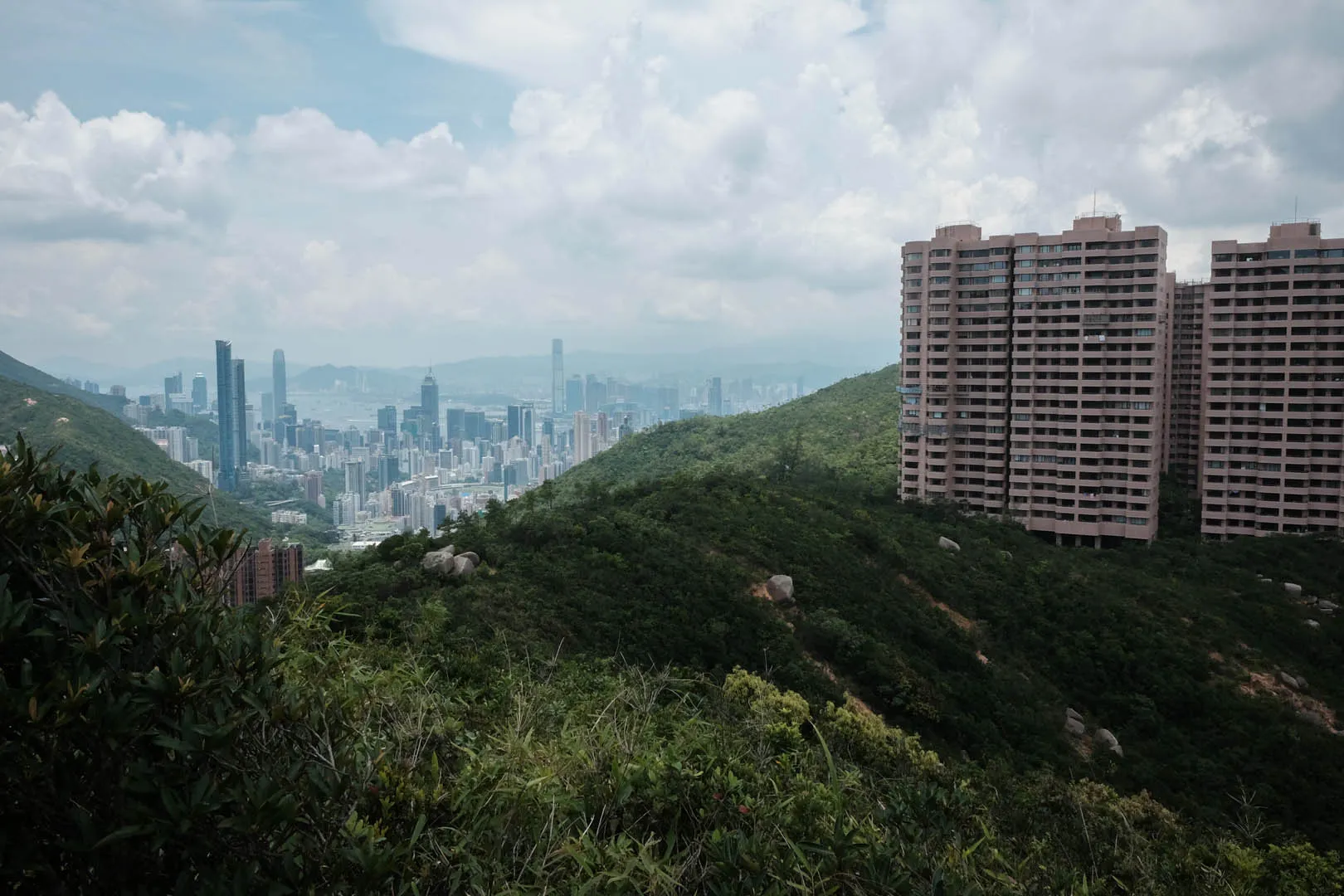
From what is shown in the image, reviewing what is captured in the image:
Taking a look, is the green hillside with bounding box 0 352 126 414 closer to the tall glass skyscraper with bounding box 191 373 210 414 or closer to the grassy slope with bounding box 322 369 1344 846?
the tall glass skyscraper with bounding box 191 373 210 414

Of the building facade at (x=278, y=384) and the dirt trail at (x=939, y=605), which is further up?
the building facade at (x=278, y=384)

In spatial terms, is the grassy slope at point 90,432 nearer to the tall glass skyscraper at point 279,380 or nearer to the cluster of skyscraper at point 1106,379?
the cluster of skyscraper at point 1106,379

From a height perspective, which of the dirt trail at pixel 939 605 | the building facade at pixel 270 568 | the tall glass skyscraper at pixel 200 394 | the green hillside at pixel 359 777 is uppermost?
the tall glass skyscraper at pixel 200 394

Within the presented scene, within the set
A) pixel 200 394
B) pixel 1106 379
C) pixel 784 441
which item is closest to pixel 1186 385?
pixel 1106 379

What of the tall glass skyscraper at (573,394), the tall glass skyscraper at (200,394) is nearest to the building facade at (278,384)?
the tall glass skyscraper at (200,394)

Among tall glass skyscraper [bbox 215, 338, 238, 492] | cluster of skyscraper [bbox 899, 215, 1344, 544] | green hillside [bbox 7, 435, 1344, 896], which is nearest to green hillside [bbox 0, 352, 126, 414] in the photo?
tall glass skyscraper [bbox 215, 338, 238, 492]

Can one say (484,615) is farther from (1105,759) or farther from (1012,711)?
(1105,759)

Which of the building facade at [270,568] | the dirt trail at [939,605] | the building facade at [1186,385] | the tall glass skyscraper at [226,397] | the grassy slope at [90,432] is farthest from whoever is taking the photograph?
the tall glass skyscraper at [226,397]

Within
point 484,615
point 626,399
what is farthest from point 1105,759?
point 626,399
